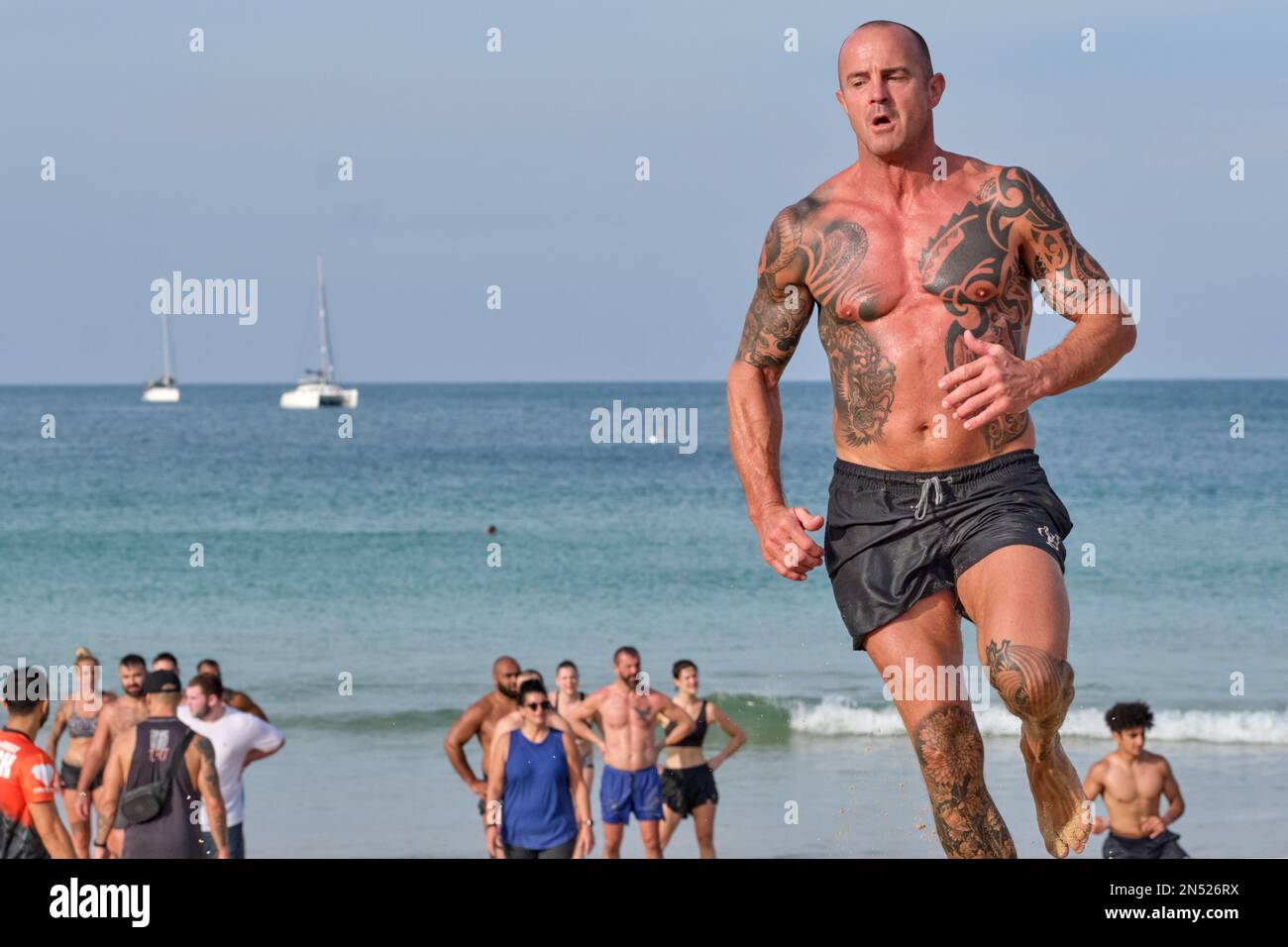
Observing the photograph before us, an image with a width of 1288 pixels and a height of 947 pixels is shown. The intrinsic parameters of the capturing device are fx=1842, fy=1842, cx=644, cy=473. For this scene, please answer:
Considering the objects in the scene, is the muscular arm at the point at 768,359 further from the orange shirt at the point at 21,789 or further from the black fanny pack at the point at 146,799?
the black fanny pack at the point at 146,799

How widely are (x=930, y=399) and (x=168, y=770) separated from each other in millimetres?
7121

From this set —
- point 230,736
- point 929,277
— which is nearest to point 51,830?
point 230,736

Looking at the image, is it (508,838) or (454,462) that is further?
(454,462)

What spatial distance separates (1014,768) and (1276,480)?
3110 centimetres

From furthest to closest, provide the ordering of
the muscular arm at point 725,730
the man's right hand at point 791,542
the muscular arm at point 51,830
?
1. the muscular arm at point 725,730
2. the muscular arm at point 51,830
3. the man's right hand at point 791,542

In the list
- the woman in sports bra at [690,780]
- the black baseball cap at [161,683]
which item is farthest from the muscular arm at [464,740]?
the black baseball cap at [161,683]

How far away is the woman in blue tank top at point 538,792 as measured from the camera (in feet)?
41.2

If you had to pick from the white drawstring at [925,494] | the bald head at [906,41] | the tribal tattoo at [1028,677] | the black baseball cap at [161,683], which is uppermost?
the bald head at [906,41]

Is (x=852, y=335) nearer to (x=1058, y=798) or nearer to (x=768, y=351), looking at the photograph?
(x=768, y=351)

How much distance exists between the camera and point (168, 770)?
11.4 meters

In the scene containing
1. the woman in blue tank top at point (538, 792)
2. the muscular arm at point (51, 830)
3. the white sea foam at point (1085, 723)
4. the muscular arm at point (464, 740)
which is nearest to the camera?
the muscular arm at point (51, 830)

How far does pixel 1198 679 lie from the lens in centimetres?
2561
